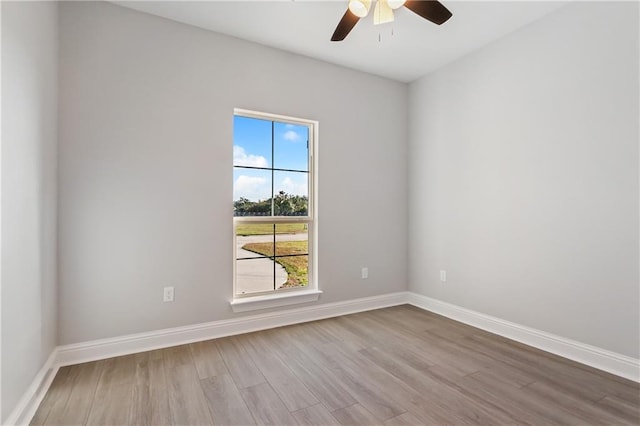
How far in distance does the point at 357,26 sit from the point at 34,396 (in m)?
3.45

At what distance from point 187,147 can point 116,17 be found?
1.09 m

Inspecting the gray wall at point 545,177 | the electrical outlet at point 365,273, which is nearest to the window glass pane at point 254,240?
the electrical outlet at point 365,273

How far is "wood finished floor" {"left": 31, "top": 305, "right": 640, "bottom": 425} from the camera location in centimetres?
174

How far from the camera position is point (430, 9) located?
2.03 metres

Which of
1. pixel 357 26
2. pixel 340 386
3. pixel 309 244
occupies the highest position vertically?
pixel 357 26

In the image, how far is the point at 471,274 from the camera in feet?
10.6

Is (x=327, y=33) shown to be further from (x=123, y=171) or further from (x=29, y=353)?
(x=29, y=353)

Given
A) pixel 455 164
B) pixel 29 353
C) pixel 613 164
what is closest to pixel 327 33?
pixel 455 164

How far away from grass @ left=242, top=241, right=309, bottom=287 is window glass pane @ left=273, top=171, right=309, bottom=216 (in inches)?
12.7

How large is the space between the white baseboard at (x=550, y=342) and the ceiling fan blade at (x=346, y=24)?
2.82 m

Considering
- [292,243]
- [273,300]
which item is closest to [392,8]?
A: [292,243]

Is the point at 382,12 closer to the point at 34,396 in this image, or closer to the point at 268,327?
the point at 268,327

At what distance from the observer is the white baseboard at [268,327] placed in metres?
2.02

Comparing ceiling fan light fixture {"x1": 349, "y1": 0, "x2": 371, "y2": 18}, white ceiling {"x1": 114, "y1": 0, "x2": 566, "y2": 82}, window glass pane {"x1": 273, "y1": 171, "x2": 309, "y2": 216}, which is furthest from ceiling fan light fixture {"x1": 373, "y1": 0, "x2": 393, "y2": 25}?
window glass pane {"x1": 273, "y1": 171, "x2": 309, "y2": 216}
